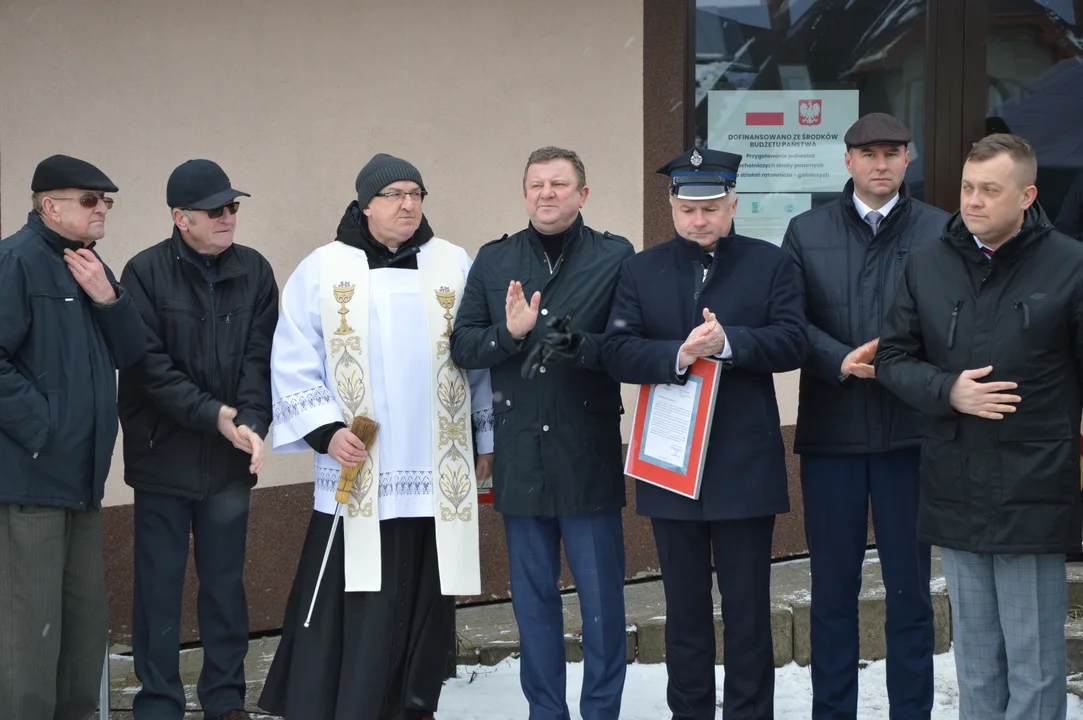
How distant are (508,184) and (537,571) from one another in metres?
2.22

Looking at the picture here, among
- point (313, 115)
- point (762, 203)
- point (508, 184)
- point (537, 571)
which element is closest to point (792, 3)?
point (762, 203)

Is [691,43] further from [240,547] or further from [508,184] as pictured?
[240,547]

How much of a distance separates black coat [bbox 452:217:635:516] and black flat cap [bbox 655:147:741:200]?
1.24 ft

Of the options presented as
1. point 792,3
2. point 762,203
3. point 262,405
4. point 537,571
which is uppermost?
point 792,3

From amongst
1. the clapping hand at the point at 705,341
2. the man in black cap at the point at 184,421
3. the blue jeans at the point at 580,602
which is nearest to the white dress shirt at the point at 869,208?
the clapping hand at the point at 705,341

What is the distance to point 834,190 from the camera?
22.3ft

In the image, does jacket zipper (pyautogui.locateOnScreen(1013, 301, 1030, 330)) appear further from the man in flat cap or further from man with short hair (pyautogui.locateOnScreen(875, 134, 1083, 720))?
the man in flat cap

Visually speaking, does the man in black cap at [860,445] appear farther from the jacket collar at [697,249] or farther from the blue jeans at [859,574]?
the jacket collar at [697,249]

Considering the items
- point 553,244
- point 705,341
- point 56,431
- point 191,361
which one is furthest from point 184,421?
point 705,341

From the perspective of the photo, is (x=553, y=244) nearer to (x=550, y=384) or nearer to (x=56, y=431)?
(x=550, y=384)

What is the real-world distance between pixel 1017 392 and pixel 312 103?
3.36 m

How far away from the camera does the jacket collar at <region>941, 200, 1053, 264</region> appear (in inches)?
162

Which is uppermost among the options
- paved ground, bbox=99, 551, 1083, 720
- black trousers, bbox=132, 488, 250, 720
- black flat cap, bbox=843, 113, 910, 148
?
black flat cap, bbox=843, 113, 910, 148

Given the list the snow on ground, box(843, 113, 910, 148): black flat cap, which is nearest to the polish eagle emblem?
box(843, 113, 910, 148): black flat cap
